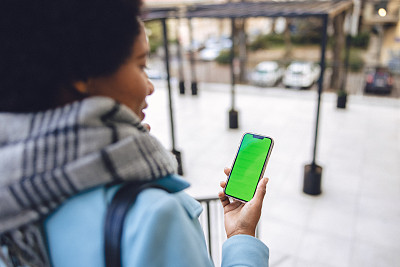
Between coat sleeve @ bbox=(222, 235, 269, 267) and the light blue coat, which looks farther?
coat sleeve @ bbox=(222, 235, 269, 267)

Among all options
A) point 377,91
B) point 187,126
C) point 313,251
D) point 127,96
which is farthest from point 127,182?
point 377,91

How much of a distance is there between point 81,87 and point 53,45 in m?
0.10

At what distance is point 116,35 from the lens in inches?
28.1

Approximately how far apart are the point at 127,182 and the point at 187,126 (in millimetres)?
7160

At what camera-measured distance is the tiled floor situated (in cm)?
400

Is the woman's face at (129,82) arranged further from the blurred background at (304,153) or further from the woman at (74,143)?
the blurred background at (304,153)


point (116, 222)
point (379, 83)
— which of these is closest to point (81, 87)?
point (116, 222)

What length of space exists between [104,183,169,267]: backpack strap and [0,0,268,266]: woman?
0.04 feet

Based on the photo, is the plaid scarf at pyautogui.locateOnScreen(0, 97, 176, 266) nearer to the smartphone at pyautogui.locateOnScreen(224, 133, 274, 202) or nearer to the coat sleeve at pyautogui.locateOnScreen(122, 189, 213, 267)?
the coat sleeve at pyautogui.locateOnScreen(122, 189, 213, 267)

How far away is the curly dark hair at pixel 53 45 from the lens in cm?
66

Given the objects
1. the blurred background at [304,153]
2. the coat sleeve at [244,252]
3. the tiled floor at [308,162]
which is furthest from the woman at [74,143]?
the tiled floor at [308,162]

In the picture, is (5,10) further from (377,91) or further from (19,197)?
(377,91)

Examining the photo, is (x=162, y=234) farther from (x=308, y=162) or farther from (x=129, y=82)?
(x=308, y=162)

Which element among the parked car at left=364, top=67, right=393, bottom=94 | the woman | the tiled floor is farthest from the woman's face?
the parked car at left=364, top=67, right=393, bottom=94
